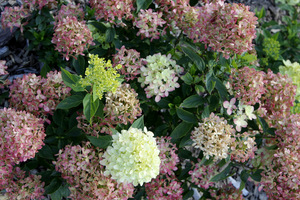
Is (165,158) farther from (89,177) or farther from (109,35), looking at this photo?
(109,35)

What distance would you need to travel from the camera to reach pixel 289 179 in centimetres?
226

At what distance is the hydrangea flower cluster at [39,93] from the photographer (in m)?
2.15

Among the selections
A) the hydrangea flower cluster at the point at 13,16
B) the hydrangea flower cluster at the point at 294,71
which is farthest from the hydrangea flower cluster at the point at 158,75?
the hydrangea flower cluster at the point at 294,71

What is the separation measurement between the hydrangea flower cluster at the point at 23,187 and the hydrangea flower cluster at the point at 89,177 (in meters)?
0.28

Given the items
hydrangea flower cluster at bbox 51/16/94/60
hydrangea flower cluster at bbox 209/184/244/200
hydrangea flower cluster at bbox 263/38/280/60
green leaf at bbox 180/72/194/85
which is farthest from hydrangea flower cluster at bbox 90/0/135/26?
hydrangea flower cluster at bbox 263/38/280/60

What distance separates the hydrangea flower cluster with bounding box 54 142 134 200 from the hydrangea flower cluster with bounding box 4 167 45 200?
0.28 metres

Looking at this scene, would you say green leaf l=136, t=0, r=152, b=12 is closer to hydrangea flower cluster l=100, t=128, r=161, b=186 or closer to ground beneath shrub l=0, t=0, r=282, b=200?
hydrangea flower cluster l=100, t=128, r=161, b=186

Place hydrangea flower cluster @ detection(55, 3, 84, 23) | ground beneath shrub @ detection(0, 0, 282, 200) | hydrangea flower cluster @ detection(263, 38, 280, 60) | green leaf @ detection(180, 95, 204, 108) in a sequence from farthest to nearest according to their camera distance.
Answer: hydrangea flower cluster @ detection(263, 38, 280, 60), ground beneath shrub @ detection(0, 0, 282, 200), hydrangea flower cluster @ detection(55, 3, 84, 23), green leaf @ detection(180, 95, 204, 108)

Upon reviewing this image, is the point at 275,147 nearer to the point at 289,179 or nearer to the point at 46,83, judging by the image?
the point at 289,179

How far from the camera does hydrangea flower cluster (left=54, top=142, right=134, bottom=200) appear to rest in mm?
1985

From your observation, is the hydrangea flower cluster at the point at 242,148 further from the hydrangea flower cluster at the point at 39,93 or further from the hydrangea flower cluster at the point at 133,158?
the hydrangea flower cluster at the point at 39,93

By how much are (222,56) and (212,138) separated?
2.23 feet

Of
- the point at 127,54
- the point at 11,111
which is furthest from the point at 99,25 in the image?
the point at 11,111

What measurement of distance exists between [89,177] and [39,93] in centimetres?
73
